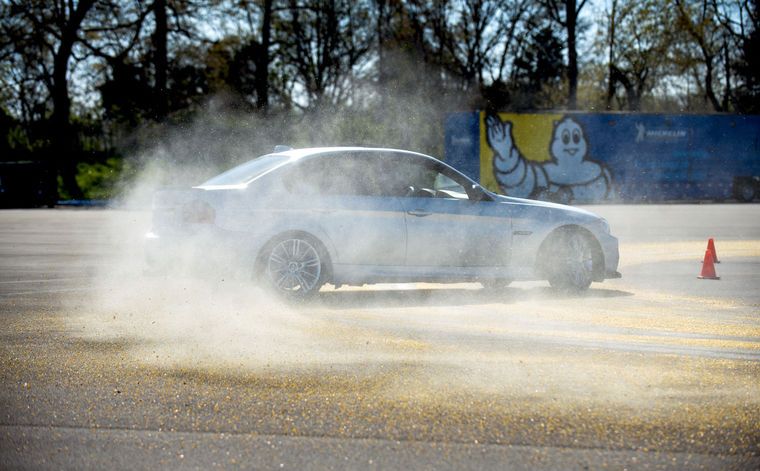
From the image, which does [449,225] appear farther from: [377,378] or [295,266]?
[377,378]

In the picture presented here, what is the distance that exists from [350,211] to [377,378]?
3.78m

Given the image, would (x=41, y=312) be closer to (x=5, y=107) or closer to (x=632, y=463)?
(x=632, y=463)

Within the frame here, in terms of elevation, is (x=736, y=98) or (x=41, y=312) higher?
(x=736, y=98)

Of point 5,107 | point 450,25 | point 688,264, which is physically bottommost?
point 688,264

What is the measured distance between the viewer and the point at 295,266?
8.95 metres

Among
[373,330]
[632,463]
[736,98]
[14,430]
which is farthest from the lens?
[736,98]

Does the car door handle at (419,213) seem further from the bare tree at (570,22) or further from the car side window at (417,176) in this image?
the bare tree at (570,22)

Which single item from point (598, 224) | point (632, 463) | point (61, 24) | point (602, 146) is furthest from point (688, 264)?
point (61, 24)

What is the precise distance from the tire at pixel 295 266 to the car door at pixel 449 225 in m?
0.89

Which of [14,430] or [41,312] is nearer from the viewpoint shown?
[14,430]

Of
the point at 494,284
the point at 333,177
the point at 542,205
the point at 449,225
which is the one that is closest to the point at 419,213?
the point at 449,225

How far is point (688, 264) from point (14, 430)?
10.6m

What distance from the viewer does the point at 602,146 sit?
40.0m

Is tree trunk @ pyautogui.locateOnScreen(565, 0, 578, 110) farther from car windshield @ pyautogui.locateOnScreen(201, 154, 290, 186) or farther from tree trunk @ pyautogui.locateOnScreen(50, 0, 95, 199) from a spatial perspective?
car windshield @ pyautogui.locateOnScreen(201, 154, 290, 186)
